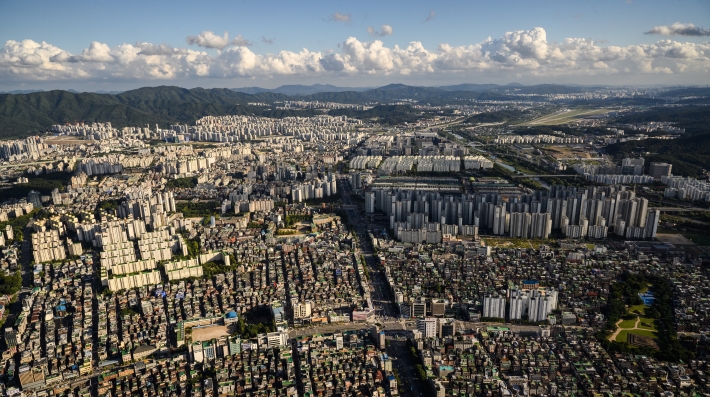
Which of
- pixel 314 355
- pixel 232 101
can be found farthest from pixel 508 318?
pixel 232 101

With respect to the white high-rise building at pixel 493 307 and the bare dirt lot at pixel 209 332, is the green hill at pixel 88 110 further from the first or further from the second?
the white high-rise building at pixel 493 307

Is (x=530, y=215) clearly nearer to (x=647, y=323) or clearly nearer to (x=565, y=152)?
(x=647, y=323)

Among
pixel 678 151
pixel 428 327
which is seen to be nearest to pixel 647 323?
pixel 428 327

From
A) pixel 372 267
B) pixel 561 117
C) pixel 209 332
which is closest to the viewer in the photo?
pixel 209 332

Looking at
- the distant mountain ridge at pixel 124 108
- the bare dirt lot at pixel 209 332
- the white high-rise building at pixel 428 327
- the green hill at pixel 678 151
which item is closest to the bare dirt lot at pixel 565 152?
the green hill at pixel 678 151

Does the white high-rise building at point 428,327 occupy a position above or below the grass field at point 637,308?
above

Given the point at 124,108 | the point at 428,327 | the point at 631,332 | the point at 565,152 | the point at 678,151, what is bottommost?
the point at 631,332

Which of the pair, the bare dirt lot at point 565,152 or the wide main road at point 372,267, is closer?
the wide main road at point 372,267
